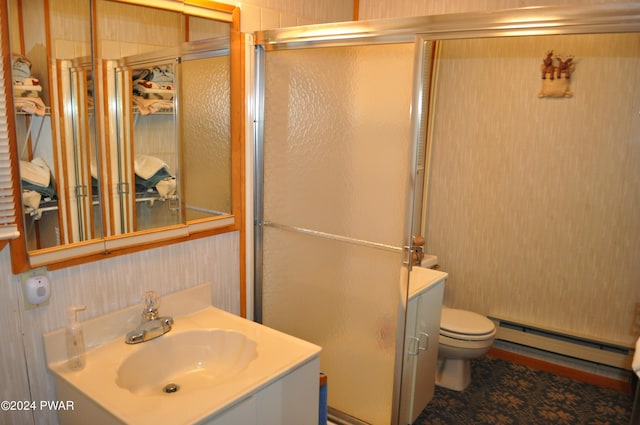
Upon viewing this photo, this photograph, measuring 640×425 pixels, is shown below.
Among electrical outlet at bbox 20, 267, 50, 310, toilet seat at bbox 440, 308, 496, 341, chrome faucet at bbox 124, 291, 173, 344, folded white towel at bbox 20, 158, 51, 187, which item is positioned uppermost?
folded white towel at bbox 20, 158, 51, 187

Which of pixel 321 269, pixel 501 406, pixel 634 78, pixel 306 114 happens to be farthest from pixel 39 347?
pixel 634 78

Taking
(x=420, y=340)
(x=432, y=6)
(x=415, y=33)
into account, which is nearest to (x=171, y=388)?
(x=420, y=340)

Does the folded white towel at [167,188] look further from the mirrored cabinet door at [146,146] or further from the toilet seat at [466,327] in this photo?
the toilet seat at [466,327]

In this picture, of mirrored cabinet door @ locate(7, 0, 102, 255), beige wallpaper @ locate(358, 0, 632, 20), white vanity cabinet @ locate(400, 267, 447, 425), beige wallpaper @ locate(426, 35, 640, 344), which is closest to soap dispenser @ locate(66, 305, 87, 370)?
mirrored cabinet door @ locate(7, 0, 102, 255)

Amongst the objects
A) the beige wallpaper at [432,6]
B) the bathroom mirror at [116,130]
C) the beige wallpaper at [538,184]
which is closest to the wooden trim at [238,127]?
the bathroom mirror at [116,130]

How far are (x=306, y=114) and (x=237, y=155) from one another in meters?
0.36

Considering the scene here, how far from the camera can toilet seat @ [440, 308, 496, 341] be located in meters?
2.78

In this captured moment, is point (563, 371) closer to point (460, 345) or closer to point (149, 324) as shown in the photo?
point (460, 345)

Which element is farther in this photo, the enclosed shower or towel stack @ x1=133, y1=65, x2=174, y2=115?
the enclosed shower

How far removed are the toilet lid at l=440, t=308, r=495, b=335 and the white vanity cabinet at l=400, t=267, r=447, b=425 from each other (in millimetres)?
419

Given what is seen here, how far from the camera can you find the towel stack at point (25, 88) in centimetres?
138

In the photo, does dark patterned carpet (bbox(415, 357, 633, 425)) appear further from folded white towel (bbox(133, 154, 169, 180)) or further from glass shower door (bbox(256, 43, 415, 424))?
folded white towel (bbox(133, 154, 169, 180))

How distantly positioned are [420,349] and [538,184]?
148cm

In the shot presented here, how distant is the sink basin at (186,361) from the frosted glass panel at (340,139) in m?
0.64
